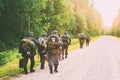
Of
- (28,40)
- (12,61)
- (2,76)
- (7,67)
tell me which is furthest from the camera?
(12,61)

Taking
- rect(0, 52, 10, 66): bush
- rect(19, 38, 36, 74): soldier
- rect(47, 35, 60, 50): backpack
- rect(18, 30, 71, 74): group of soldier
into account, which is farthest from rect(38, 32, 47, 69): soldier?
rect(0, 52, 10, 66): bush

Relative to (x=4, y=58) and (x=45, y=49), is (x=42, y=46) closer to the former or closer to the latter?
(x=45, y=49)

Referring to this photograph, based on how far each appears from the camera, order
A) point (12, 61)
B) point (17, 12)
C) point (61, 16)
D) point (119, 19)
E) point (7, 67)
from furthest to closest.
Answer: point (119, 19)
point (61, 16)
point (17, 12)
point (12, 61)
point (7, 67)

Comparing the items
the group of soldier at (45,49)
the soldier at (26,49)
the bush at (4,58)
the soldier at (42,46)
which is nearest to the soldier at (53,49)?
the group of soldier at (45,49)

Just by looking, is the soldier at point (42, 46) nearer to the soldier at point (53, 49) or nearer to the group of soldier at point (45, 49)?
the group of soldier at point (45, 49)

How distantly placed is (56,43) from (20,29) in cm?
1644

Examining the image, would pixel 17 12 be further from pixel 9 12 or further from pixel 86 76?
pixel 86 76

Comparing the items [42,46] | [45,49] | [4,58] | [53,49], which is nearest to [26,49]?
[53,49]

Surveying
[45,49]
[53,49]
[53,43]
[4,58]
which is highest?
[53,43]

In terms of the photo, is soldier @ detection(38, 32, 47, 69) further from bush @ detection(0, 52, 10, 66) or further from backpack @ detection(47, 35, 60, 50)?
bush @ detection(0, 52, 10, 66)

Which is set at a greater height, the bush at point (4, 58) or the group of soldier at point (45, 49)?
the group of soldier at point (45, 49)

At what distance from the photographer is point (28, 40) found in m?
16.5

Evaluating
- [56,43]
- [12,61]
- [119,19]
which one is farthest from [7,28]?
[119,19]

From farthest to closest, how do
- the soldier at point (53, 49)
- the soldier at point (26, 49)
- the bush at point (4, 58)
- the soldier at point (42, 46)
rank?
the bush at point (4, 58) < the soldier at point (42, 46) < the soldier at point (53, 49) < the soldier at point (26, 49)
